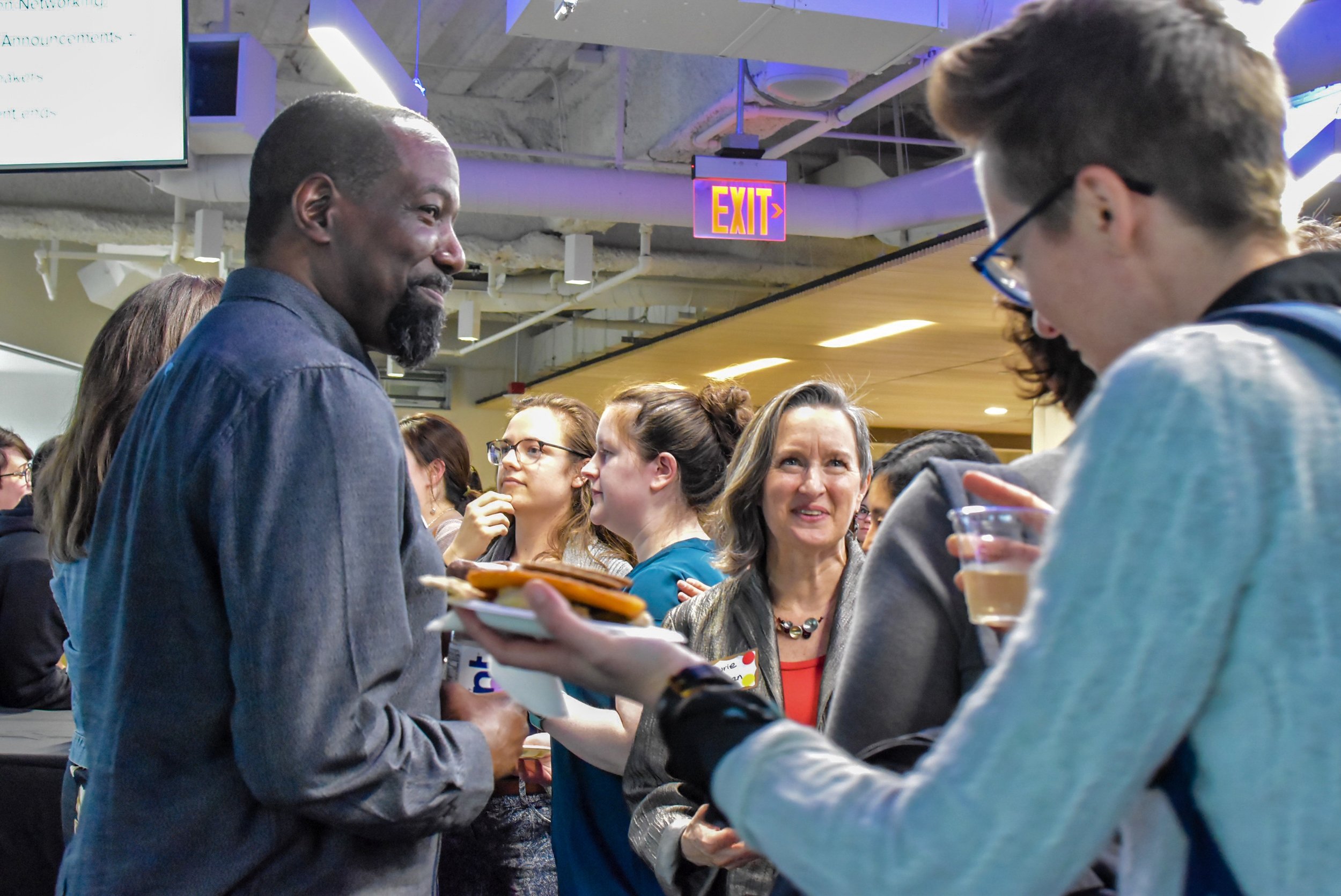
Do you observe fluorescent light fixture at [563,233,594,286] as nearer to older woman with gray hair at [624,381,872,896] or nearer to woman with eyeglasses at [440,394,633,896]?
woman with eyeglasses at [440,394,633,896]

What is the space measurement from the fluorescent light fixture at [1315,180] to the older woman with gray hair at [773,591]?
1020mm

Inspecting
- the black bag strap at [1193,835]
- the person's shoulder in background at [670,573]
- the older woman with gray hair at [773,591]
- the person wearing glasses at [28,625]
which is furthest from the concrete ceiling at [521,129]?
the black bag strap at [1193,835]

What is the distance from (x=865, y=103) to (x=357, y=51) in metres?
2.85

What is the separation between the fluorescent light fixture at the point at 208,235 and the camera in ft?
24.4

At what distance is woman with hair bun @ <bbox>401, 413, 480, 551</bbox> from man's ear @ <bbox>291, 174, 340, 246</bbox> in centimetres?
311

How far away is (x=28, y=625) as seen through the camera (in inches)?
151

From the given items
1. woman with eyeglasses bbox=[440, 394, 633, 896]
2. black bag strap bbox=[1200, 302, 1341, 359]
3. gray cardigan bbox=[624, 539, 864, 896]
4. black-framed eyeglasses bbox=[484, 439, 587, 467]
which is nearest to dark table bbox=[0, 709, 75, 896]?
woman with eyeglasses bbox=[440, 394, 633, 896]

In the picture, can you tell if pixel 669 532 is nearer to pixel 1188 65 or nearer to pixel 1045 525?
pixel 1045 525

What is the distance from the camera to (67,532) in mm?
2238

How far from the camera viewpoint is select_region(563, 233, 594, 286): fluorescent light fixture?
28.8ft

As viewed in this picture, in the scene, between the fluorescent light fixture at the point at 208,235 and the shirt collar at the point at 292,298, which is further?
the fluorescent light fixture at the point at 208,235

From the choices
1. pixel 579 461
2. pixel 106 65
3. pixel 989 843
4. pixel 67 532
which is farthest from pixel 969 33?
pixel 989 843

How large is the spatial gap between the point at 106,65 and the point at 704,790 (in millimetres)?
3503

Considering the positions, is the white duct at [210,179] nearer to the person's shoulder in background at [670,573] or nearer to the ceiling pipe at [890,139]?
the ceiling pipe at [890,139]
